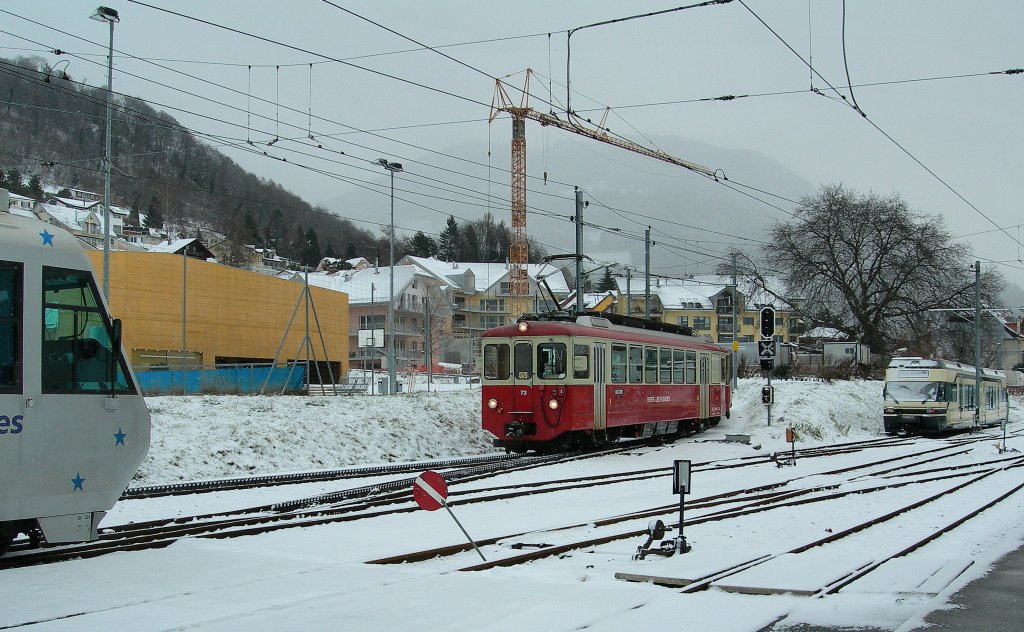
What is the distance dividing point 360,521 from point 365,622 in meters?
5.15

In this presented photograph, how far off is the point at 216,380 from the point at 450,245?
95159 mm

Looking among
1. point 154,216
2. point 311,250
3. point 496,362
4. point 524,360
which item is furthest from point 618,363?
point 311,250

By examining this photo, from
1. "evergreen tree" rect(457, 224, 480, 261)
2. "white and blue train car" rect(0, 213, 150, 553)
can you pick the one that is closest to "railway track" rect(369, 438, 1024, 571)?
"white and blue train car" rect(0, 213, 150, 553)

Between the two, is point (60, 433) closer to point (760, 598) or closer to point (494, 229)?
point (760, 598)

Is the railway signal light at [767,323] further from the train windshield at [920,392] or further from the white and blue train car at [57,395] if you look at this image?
the white and blue train car at [57,395]

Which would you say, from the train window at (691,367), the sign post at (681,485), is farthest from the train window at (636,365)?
the sign post at (681,485)

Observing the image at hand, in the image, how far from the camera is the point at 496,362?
22250 millimetres

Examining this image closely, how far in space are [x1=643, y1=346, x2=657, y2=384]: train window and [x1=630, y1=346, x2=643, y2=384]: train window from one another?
0.80 ft

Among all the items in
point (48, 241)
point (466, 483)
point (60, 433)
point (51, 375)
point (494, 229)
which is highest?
point (494, 229)

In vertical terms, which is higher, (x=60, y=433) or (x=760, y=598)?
(x=60, y=433)

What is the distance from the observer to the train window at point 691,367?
89.9 ft

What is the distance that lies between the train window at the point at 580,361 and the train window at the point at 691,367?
262 inches

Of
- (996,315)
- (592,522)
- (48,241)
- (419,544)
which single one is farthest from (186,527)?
(996,315)

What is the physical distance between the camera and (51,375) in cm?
884
